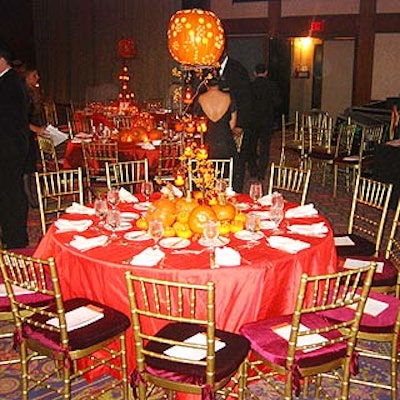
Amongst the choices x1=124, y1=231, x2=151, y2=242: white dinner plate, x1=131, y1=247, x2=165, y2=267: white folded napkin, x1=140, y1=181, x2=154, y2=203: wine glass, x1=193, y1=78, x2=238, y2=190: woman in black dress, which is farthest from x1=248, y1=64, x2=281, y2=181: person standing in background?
x1=131, y1=247, x2=165, y2=267: white folded napkin

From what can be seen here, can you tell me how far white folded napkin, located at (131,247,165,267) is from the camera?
3.01 metres

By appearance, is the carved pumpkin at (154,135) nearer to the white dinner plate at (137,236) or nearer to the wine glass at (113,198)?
the wine glass at (113,198)

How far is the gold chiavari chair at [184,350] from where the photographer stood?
8.35 ft

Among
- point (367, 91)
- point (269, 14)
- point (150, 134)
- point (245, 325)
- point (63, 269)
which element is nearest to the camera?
point (245, 325)

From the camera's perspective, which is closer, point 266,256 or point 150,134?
point 266,256

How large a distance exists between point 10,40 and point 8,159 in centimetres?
1052

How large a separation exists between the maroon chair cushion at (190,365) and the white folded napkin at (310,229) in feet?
2.74

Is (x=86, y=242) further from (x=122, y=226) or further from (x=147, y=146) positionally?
(x=147, y=146)

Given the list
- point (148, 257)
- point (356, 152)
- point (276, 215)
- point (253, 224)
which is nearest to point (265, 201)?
point (276, 215)

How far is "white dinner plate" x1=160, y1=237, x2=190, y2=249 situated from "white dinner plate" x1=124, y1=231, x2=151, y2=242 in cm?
12

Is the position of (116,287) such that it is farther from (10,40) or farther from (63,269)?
(10,40)

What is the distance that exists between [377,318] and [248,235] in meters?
0.82

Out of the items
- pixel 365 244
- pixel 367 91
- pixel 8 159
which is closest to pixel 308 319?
pixel 365 244

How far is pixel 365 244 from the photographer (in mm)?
4223
